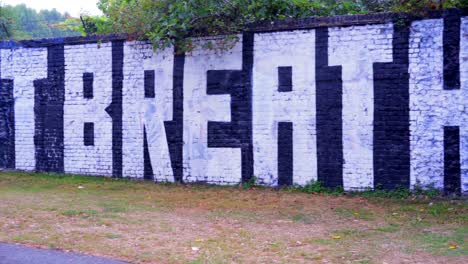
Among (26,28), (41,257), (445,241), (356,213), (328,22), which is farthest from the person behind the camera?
(26,28)

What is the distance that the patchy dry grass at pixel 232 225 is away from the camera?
7570mm

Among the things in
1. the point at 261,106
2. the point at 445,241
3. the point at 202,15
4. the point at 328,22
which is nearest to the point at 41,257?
the point at 445,241

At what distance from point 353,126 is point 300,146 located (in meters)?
1.18

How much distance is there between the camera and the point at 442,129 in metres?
11.2

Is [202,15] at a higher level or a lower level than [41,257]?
higher

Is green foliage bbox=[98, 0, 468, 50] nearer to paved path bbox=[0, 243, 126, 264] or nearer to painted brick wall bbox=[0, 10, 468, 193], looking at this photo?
painted brick wall bbox=[0, 10, 468, 193]

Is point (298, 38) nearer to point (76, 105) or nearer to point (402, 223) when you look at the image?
point (402, 223)

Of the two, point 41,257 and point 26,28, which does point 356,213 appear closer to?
point 41,257

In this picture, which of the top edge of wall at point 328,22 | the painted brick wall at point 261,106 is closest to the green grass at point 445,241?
the painted brick wall at point 261,106

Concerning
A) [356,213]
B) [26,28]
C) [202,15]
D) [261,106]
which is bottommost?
→ [356,213]

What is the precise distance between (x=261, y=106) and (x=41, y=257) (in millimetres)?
6599

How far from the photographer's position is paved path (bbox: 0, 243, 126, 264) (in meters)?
7.14

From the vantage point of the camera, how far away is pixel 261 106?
12914 mm

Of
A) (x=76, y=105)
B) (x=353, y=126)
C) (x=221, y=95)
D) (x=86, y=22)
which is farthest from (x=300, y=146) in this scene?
(x=86, y=22)
